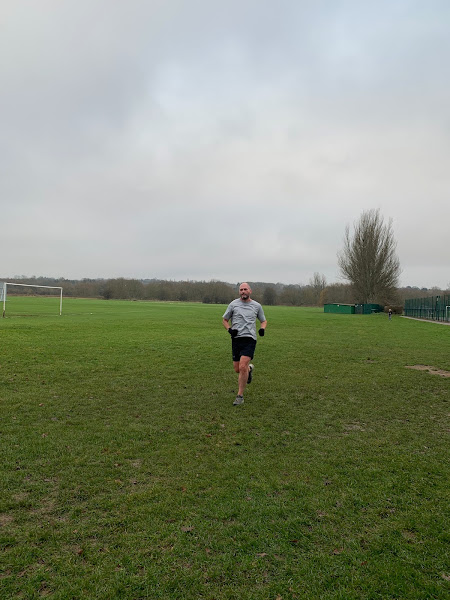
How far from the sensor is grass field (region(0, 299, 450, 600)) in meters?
2.66

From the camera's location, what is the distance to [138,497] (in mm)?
3678

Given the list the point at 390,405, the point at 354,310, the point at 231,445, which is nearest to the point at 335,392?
the point at 390,405

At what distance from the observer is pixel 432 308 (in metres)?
40.5

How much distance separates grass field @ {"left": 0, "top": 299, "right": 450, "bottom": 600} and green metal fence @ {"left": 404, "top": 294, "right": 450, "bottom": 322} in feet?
108

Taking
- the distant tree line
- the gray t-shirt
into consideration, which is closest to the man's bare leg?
the gray t-shirt

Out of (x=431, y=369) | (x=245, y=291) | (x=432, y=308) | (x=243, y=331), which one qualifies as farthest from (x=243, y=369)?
(x=432, y=308)

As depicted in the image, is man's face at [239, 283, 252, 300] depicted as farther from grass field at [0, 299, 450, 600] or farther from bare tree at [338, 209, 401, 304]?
bare tree at [338, 209, 401, 304]

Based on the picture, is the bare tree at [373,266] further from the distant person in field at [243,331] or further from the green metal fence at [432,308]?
the distant person in field at [243,331]

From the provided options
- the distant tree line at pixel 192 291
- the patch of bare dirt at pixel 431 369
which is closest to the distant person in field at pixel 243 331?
the patch of bare dirt at pixel 431 369

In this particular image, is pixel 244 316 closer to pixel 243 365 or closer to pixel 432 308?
pixel 243 365

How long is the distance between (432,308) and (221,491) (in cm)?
4236

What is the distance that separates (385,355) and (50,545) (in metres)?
12.7

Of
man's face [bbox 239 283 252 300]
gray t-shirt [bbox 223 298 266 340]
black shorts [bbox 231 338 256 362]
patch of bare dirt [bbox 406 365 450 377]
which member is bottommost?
patch of bare dirt [bbox 406 365 450 377]

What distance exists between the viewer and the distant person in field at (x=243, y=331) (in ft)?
23.5
